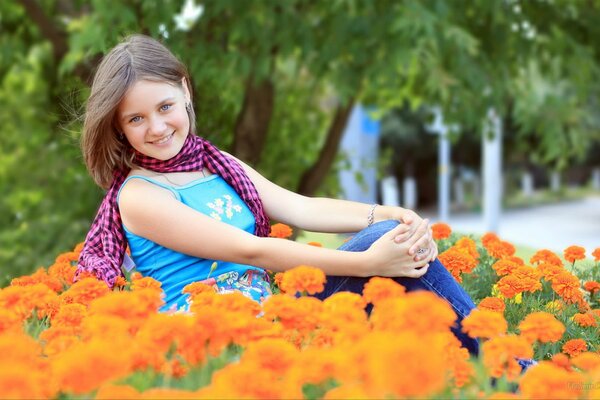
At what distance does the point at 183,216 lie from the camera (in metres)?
2.67

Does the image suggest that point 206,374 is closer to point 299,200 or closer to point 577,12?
point 299,200

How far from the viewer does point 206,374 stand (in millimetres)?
1638

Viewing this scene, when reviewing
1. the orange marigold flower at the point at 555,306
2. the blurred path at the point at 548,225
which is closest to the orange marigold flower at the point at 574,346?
the orange marigold flower at the point at 555,306

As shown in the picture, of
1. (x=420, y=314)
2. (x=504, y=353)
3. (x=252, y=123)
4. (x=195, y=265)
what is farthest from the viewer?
(x=252, y=123)

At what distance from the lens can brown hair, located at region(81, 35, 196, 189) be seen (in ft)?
9.02

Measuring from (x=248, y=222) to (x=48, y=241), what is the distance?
509cm

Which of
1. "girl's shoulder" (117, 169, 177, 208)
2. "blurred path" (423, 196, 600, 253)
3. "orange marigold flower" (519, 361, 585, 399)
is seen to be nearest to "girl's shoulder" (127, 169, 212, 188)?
"girl's shoulder" (117, 169, 177, 208)

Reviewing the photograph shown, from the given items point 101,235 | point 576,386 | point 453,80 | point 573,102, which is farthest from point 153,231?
point 573,102

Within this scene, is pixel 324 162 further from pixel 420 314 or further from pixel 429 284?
pixel 420 314

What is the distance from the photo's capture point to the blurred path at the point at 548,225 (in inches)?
601

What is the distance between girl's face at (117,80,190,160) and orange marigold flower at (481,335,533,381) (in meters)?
1.44

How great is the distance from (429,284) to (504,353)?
3.10 feet

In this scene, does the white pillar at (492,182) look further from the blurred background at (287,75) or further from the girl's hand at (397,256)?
the girl's hand at (397,256)

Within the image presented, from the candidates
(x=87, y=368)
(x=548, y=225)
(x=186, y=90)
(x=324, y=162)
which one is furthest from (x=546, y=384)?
(x=548, y=225)
